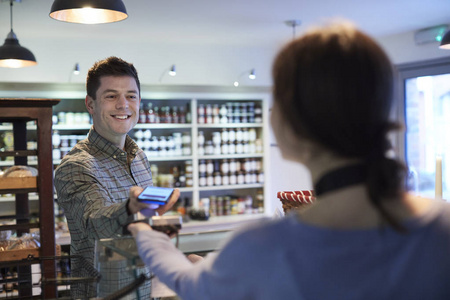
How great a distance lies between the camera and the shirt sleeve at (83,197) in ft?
4.48

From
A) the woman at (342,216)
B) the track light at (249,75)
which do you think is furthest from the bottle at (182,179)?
the woman at (342,216)

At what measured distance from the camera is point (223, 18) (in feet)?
16.5

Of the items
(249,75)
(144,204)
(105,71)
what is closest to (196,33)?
(249,75)

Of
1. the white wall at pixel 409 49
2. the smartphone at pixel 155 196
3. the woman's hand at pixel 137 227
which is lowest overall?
the woman's hand at pixel 137 227

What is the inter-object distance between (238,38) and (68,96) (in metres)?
2.01

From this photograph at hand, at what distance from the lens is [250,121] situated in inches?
274

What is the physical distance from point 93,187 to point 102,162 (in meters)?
0.17

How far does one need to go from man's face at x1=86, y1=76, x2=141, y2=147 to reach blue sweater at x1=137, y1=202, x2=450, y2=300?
101 centimetres

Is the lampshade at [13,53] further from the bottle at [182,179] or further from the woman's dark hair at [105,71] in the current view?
the bottle at [182,179]

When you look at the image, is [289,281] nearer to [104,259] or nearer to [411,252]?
[411,252]

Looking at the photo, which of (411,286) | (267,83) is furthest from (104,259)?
(267,83)

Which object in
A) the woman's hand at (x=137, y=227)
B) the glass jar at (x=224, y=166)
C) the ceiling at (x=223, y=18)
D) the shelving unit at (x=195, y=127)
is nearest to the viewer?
the woman's hand at (x=137, y=227)

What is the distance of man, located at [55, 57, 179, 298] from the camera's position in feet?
4.88

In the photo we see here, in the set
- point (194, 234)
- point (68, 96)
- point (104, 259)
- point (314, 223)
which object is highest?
point (68, 96)
